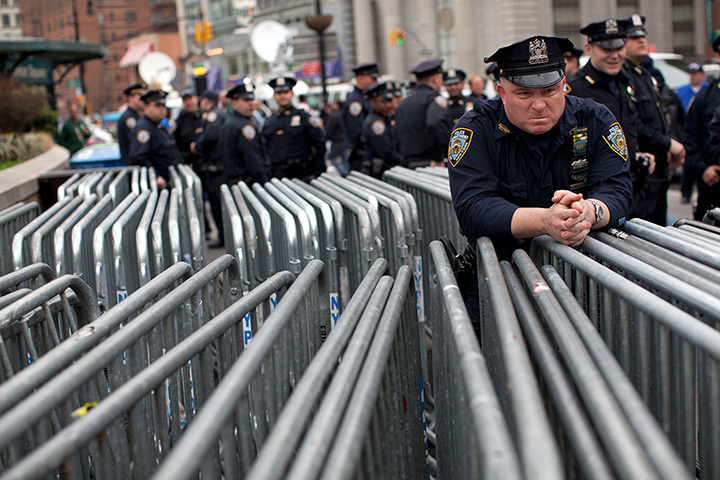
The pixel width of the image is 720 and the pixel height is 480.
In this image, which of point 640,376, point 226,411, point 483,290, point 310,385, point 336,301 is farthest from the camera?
point 336,301

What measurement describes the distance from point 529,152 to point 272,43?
23669 mm

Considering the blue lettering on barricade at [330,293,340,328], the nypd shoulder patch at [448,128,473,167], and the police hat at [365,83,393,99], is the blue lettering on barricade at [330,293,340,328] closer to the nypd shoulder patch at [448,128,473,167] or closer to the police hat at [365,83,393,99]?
the nypd shoulder patch at [448,128,473,167]

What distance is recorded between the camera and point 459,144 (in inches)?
141

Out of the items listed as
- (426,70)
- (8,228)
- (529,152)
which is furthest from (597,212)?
(426,70)

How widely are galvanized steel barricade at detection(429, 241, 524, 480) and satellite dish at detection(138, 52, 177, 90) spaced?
28299 millimetres

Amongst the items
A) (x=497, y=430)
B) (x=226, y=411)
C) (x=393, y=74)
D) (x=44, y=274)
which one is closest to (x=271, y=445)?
(x=226, y=411)

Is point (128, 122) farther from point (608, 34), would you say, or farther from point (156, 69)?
point (156, 69)

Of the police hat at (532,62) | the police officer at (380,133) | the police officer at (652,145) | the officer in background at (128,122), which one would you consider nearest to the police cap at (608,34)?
the police officer at (652,145)

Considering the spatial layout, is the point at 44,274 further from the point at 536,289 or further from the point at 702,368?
the point at 702,368

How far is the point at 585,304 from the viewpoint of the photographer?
2.89 metres

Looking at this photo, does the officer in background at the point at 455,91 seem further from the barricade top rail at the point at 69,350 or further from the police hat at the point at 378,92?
the barricade top rail at the point at 69,350

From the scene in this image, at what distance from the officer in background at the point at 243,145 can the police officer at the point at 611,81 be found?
16.8 ft

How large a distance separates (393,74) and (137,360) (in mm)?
52362

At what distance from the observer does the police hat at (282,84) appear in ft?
35.1
